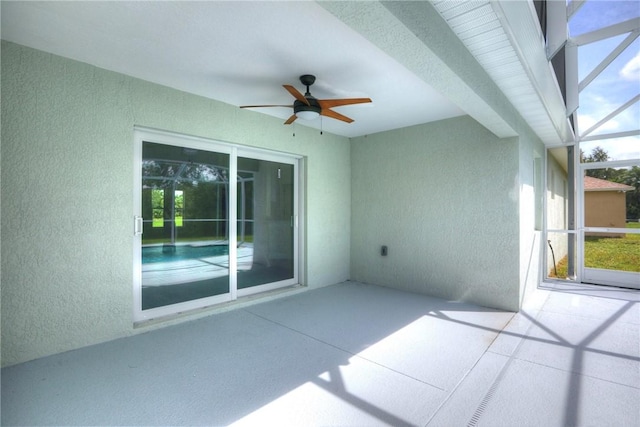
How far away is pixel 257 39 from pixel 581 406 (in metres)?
3.43

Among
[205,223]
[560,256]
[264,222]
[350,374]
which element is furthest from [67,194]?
[560,256]

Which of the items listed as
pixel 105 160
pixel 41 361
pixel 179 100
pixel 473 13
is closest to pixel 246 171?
pixel 179 100

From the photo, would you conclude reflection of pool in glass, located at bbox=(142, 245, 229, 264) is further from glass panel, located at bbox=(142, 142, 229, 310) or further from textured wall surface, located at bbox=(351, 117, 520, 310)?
textured wall surface, located at bbox=(351, 117, 520, 310)

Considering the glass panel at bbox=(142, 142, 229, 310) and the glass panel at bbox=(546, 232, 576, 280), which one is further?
the glass panel at bbox=(546, 232, 576, 280)

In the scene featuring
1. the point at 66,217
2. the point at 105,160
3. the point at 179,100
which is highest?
the point at 179,100

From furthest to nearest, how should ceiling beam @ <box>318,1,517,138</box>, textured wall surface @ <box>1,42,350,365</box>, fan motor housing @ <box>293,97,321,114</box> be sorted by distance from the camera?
fan motor housing @ <box>293,97,321,114</box> < textured wall surface @ <box>1,42,350,365</box> < ceiling beam @ <box>318,1,517,138</box>

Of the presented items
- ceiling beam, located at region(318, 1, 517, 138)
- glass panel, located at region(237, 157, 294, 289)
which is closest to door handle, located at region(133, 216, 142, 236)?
glass panel, located at region(237, 157, 294, 289)

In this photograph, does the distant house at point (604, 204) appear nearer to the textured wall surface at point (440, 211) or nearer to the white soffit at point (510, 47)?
the white soffit at point (510, 47)

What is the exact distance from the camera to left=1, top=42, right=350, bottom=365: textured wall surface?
7.94 feet

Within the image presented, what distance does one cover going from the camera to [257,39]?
2.37 meters

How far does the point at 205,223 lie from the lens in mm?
3693

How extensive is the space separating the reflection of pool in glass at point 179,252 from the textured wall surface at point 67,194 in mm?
268

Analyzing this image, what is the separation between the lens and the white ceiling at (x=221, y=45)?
206 centimetres

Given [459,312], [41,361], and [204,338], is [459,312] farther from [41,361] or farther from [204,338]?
[41,361]
